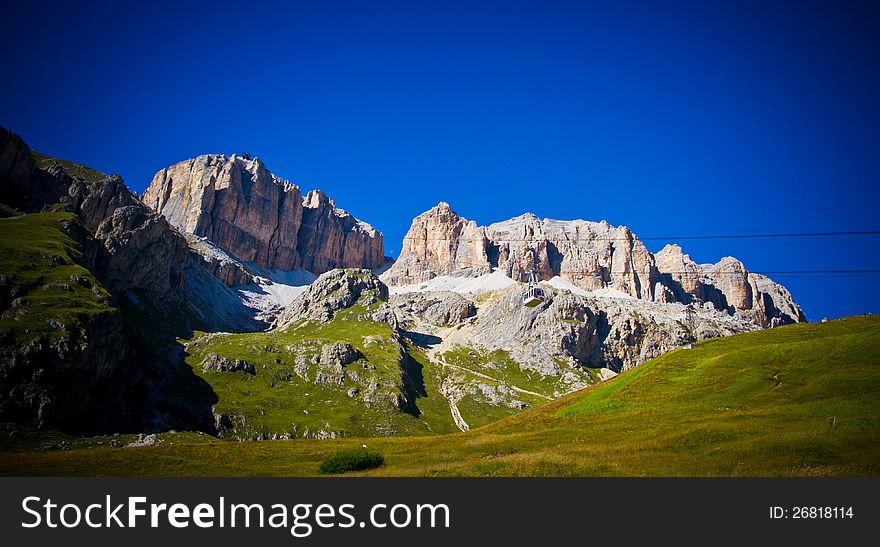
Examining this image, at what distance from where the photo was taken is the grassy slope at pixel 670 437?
31719 millimetres

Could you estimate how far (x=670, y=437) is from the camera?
3850cm

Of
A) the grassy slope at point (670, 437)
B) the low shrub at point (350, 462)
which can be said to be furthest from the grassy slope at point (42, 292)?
the low shrub at point (350, 462)

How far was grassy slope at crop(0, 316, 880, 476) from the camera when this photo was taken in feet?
104

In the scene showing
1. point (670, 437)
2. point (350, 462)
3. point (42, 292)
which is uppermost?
point (42, 292)

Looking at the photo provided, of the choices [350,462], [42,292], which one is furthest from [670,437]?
[42,292]

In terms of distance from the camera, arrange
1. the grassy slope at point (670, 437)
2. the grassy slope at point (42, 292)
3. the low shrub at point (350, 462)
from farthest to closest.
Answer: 1. the grassy slope at point (42, 292)
2. the low shrub at point (350, 462)
3. the grassy slope at point (670, 437)

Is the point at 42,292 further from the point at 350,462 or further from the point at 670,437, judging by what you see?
the point at 670,437

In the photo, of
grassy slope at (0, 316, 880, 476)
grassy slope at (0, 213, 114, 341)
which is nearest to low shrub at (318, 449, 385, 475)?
grassy slope at (0, 316, 880, 476)

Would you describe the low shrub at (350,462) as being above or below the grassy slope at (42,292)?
below

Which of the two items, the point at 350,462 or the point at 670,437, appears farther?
the point at 670,437

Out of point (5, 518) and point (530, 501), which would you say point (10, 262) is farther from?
point (530, 501)

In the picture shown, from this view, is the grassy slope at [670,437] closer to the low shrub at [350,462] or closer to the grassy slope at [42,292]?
the low shrub at [350,462]

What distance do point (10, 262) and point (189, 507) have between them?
687ft

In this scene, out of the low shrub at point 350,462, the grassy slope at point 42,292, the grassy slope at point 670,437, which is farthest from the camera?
the grassy slope at point 42,292
